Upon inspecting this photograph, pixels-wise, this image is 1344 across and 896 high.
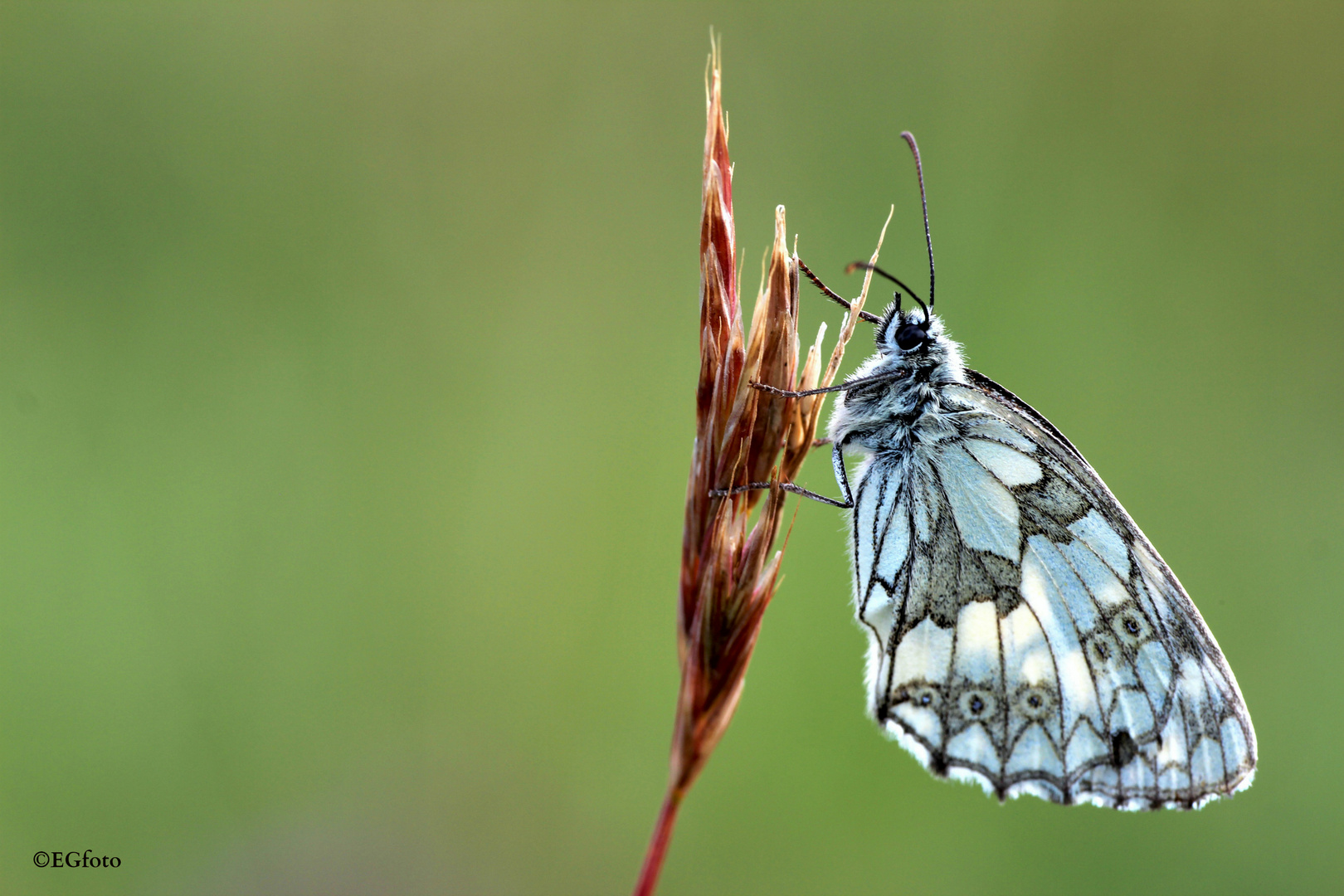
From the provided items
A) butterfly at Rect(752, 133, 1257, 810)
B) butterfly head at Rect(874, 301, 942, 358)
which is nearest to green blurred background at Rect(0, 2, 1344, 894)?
butterfly head at Rect(874, 301, 942, 358)

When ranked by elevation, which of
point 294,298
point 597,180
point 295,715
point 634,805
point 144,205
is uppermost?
point 597,180

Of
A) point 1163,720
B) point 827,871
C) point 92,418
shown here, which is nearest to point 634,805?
point 827,871

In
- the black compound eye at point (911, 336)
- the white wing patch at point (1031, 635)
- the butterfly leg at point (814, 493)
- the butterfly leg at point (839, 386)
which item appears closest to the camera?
the butterfly leg at point (814, 493)

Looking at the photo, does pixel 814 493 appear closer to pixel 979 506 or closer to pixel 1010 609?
pixel 979 506

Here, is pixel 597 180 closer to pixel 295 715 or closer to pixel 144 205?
pixel 144 205

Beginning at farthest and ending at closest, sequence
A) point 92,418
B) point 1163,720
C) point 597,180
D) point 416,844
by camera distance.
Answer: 1. point 597,180
2. point 92,418
3. point 416,844
4. point 1163,720

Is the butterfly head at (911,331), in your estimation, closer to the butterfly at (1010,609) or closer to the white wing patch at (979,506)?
the butterfly at (1010,609)

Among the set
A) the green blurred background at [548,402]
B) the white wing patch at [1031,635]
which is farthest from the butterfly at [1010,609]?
the green blurred background at [548,402]
